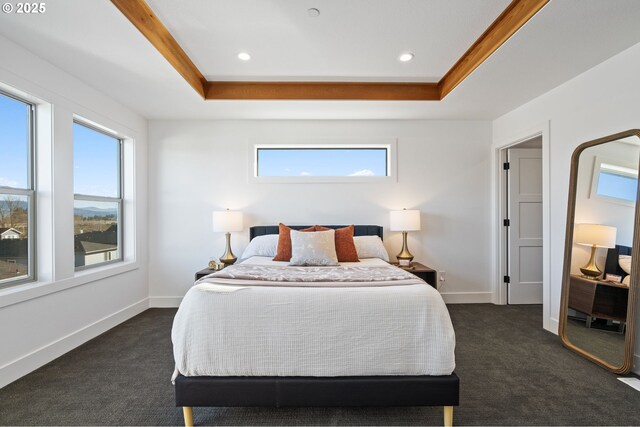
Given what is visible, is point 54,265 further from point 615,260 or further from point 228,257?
point 615,260

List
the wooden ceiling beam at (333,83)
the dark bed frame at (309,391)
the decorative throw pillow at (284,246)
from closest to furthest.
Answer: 1. the dark bed frame at (309,391)
2. the wooden ceiling beam at (333,83)
3. the decorative throw pillow at (284,246)

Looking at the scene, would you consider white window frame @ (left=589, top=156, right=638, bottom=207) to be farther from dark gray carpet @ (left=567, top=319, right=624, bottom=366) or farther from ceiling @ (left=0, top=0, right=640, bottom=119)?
dark gray carpet @ (left=567, top=319, right=624, bottom=366)

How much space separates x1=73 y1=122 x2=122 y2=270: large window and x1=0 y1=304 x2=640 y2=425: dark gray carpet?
989 mm

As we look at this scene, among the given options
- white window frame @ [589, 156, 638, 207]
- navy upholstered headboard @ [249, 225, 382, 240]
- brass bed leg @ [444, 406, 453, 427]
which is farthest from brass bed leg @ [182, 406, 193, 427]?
white window frame @ [589, 156, 638, 207]

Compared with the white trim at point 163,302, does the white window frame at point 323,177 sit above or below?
above

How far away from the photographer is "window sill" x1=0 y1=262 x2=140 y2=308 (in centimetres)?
208

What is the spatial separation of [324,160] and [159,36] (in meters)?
2.26

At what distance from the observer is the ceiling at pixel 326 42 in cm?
191

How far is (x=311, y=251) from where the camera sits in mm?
2906

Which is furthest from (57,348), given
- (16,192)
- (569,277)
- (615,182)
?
(615,182)

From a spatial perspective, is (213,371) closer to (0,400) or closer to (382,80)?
(0,400)

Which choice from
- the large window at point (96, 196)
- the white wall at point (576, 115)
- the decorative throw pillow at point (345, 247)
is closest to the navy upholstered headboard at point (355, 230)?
the decorative throw pillow at point (345, 247)

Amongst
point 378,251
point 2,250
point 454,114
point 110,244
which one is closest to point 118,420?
point 2,250

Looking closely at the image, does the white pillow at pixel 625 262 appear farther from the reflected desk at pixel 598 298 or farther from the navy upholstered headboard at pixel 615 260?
the reflected desk at pixel 598 298
